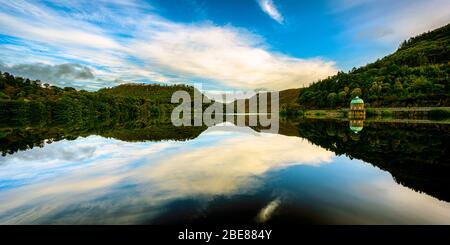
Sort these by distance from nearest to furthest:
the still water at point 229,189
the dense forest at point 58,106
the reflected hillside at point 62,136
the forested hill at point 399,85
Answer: the still water at point 229,189 → the reflected hillside at point 62,136 → the dense forest at point 58,106 → the forested hill at point 399,85

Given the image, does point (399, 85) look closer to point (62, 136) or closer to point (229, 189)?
point (62, 136)

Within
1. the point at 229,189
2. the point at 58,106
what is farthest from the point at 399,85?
the point at 58,106

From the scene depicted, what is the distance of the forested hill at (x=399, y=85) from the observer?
98762 millimetres

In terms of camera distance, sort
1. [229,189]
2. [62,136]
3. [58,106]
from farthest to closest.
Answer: [58,106]
[62,136]
[229,189]

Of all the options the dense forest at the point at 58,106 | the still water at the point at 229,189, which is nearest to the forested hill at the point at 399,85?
the dense forest at the point at 58,106

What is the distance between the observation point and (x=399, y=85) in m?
115

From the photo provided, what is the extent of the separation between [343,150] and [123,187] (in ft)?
45.6

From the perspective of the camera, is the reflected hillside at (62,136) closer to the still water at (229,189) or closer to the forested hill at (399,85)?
the still water at (229,189)

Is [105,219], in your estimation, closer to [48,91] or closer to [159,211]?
[159,211]

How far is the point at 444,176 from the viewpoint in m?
11.0

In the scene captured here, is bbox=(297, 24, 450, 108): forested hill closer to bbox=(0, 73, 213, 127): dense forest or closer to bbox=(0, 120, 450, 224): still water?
bbox=(0, 73, 213, 127): dense forest

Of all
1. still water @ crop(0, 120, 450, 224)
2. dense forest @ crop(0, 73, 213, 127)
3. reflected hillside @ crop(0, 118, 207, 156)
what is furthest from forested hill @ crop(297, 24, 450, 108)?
still water @ crop(0, 120, 450, 224)

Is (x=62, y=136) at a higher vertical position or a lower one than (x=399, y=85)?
lower
